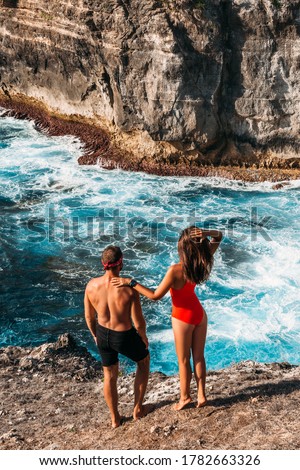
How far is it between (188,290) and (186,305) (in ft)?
0.57

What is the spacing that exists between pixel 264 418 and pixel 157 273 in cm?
888

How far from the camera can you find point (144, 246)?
16547 millimetres

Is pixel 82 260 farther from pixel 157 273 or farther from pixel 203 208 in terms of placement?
pixel 203 208

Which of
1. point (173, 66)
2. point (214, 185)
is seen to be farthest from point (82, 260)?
point (173, 66)

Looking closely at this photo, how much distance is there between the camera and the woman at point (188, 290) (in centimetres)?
565

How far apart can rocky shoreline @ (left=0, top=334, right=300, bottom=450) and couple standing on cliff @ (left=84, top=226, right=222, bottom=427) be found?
0.45 metres

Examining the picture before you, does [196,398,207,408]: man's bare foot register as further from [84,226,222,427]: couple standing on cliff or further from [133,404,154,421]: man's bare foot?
[133,404,154,421]: man's bare foot

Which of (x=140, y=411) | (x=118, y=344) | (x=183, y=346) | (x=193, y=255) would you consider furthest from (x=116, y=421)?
(x=193, y=255)

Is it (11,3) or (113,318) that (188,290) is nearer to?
(113,318)

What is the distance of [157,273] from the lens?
14.9 meters

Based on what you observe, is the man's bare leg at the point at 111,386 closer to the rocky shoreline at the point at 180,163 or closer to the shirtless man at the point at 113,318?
the shirtless man at the point at 113,318

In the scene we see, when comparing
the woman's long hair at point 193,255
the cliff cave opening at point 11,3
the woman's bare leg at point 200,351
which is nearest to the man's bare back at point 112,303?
the woman's long hair at point 193,255

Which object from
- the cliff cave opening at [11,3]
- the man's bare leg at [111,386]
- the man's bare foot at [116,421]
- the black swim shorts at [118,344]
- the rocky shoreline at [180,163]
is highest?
the cliff cave opening at [11,3]

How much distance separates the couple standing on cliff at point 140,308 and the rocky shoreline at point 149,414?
454 millimetres
